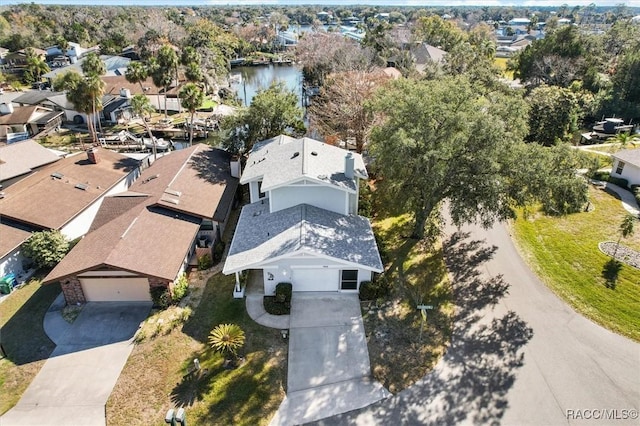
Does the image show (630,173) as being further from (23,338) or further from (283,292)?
(23,338)

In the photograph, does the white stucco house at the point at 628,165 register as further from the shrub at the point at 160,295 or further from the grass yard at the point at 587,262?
the shrub at the point at 160,295

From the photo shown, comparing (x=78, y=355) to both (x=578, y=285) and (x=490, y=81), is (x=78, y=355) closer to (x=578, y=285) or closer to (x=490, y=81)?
(x=578, y=285)

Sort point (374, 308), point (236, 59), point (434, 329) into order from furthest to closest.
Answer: point (236, 59) < point (374, 308) < point (434, 329)

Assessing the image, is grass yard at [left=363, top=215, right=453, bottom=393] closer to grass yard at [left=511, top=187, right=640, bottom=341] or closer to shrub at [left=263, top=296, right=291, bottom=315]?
shrub at [left=263, top=296, right=291, bottom=315]

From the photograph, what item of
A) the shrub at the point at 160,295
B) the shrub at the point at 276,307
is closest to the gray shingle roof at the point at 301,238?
the shrub at the point at 276,307

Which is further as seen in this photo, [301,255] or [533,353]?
[301,255]

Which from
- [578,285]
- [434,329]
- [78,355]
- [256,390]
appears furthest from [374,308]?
[78,355]
